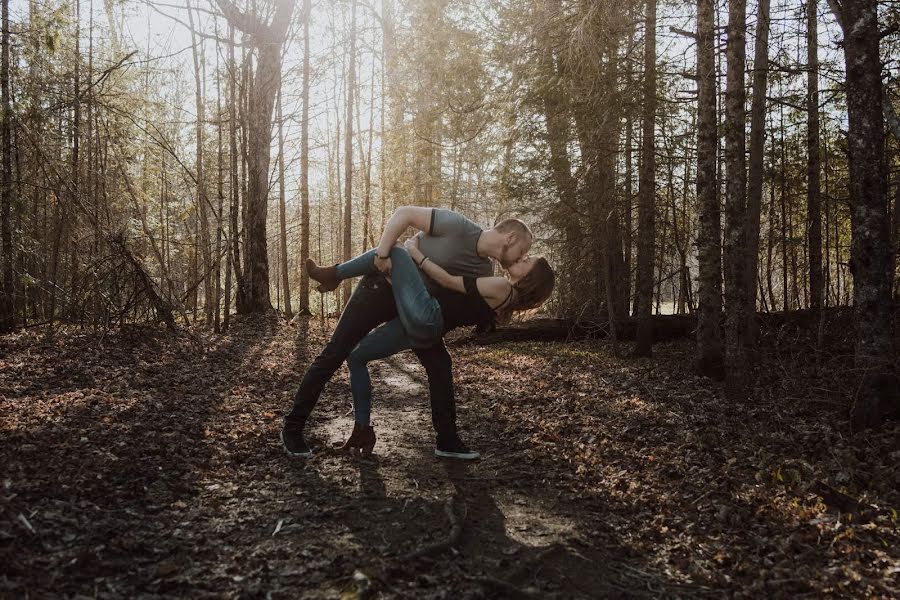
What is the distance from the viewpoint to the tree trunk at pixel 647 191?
33.1 feet

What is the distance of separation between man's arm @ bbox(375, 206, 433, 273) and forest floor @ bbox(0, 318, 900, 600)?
158 cm

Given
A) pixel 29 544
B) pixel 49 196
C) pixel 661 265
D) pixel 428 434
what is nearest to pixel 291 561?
pixel 29 544

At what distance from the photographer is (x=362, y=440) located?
480 cm

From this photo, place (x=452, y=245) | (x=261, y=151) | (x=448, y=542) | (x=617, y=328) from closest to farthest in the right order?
(x=448, y=542) < (x=452, y=245) < (x=617, y=328) < (x=261, y=151)

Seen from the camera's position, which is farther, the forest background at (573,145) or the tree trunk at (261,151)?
the tree trunk at (261,151)

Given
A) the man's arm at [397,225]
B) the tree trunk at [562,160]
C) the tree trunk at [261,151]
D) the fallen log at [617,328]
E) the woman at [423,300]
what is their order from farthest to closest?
the tree trunk at [261,151]
the fallen log at [617,328]
the tree trunk at [562,160]
the woman at [423,300]
the man's arm at [397,225]

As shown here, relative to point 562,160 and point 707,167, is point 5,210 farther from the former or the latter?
point 707,167

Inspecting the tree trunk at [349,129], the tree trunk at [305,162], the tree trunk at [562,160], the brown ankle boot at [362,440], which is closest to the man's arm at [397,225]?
→ the brown ankle boot at [362,440]

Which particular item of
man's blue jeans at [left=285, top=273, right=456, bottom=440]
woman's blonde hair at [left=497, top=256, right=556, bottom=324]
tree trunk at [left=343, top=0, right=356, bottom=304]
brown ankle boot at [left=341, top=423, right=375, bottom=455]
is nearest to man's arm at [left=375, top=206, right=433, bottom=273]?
man's blue jeans at [left=285, top=273, right=456, bottom=440]

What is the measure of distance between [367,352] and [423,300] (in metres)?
0.70

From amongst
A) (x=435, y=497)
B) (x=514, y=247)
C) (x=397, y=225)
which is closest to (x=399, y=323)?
(x=397, y=225)

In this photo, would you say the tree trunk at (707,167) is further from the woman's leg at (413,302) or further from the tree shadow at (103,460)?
the tree shadow at (103,460)

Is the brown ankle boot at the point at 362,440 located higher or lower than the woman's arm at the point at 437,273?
lower

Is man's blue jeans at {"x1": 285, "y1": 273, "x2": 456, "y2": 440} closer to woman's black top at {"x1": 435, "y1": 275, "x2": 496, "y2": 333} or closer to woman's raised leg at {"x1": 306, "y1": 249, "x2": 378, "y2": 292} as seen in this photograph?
woman's raised leg at {"x1": 306, "y1": 249, "x2": 378, "y2": 292}
